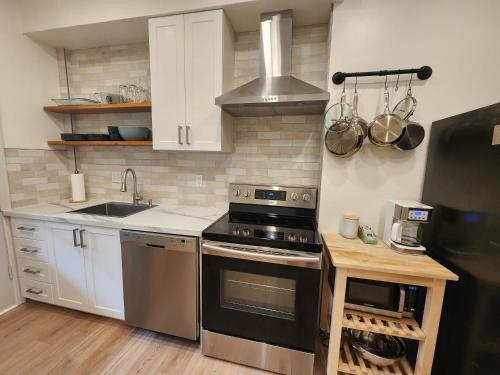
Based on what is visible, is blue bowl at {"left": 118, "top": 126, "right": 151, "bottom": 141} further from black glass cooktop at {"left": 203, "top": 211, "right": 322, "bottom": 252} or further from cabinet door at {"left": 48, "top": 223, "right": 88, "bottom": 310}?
black glass cooktop at {"left": 203, "top": 211, "right": 322, "bottom": 252}

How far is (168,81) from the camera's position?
1.71 meters

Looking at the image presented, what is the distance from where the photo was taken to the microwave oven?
1.21 metres

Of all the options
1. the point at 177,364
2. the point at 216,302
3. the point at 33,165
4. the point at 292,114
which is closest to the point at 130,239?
the point at 216,302

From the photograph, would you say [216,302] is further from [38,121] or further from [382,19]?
[38,121]

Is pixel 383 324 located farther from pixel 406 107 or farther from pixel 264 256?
pixel 406 107

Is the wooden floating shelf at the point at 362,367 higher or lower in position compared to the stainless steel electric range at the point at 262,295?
lower

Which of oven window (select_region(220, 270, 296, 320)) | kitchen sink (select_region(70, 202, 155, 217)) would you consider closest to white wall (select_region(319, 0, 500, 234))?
oven window (select_region(220, 270, 296, 320))

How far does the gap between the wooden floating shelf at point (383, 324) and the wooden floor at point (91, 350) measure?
521 mm

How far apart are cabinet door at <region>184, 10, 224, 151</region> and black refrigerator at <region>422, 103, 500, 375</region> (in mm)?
1439

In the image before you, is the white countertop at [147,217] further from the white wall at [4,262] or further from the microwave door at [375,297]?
the microwave door at [375,297]

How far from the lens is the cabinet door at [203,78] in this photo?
1578 mm

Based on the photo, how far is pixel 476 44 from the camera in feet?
4.20

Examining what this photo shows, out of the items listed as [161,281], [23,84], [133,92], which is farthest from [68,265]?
[23,84]

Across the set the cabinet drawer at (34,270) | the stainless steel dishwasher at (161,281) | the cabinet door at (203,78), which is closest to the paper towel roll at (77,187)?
the cabinet drawer at (34,270)
